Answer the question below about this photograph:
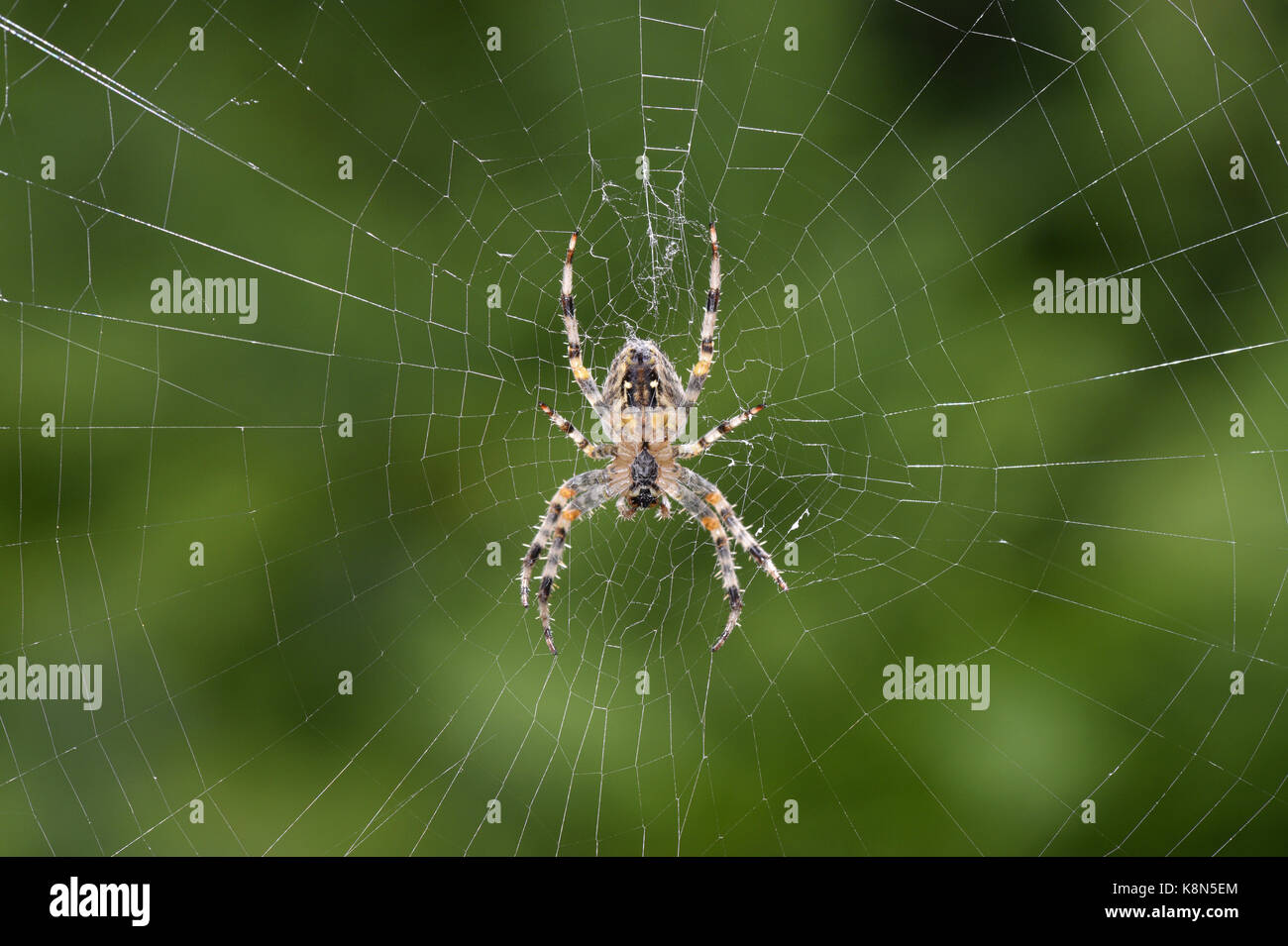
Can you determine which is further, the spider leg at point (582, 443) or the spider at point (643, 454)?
the spider at point (643, 454)

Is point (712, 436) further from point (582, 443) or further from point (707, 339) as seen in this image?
point (582, 443)

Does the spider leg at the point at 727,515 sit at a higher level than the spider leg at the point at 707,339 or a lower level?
lower

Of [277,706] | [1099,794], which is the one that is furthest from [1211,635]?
[277,706]

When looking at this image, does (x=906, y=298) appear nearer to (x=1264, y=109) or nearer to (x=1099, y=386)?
(x=1099, y=386)

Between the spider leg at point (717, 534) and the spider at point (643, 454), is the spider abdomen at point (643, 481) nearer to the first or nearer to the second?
the spider at point (643, 454)

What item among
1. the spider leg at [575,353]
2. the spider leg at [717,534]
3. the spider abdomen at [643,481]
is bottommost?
the spider leg at [717,534]

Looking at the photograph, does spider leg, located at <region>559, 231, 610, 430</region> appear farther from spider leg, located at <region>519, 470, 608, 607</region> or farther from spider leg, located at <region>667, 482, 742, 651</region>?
spider leg, located at <region>667, 482, 742, 651</region>

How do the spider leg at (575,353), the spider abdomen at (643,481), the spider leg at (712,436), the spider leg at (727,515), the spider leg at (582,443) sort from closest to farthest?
the spider leg at (712,436) → the spider leg at (582,443) → the spider leg at (575,353) → the spider leg at (727,515) → the spider abdomen at (643,481)

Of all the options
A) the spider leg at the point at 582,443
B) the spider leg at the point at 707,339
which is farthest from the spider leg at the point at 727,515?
the spider leg at the point at 707,339
